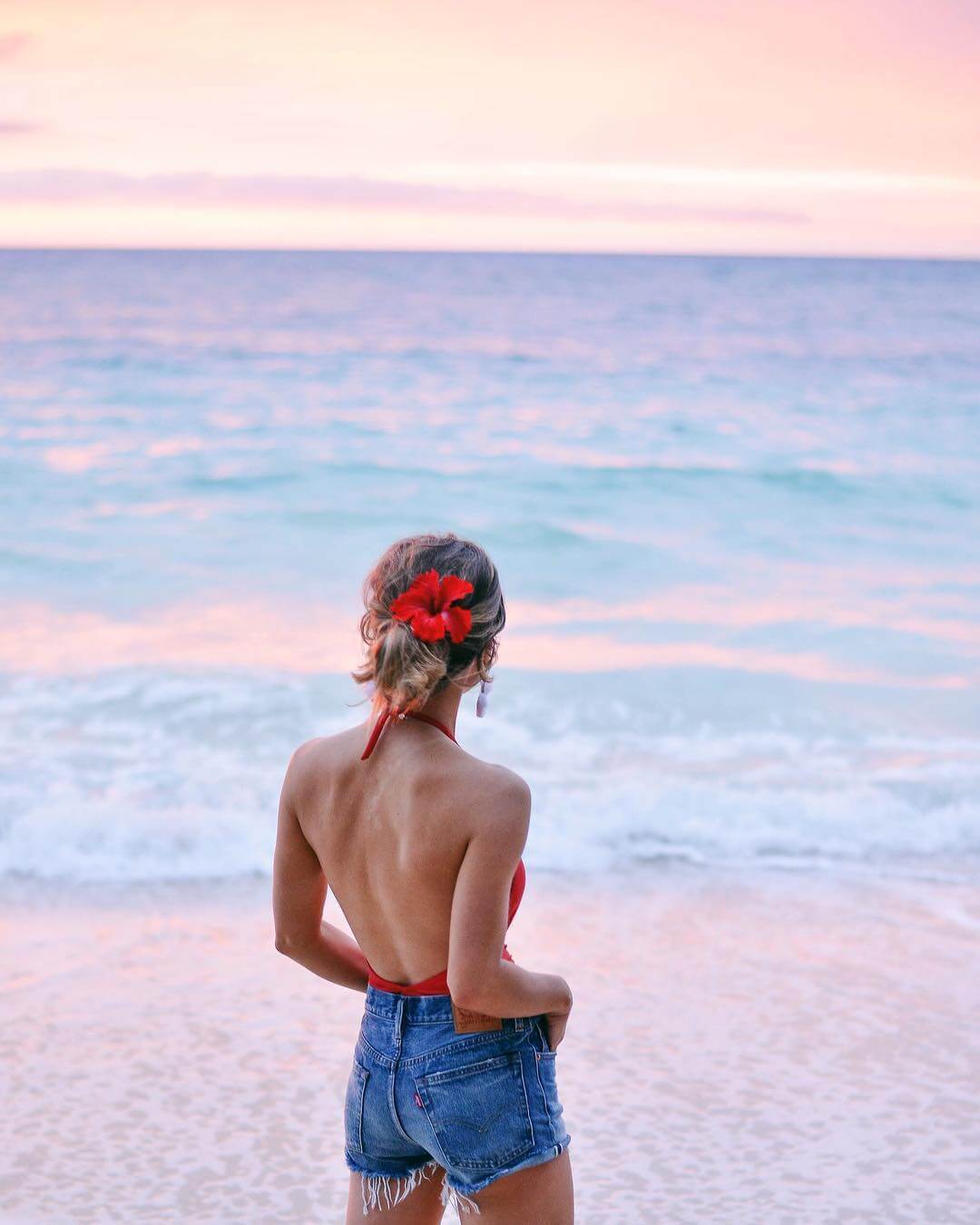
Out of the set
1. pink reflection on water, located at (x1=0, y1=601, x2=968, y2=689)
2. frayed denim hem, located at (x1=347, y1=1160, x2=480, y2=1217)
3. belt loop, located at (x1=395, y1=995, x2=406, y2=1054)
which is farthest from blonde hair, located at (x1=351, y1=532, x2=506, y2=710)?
pink reflection on water, located at (x1=0, y1=601, x2=968, y2=689)

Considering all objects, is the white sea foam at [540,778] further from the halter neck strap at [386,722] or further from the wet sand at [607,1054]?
the halter neck strap at [386,722]

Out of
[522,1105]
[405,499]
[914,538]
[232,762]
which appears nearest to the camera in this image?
[522,1105]

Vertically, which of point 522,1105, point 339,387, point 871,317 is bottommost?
point 522,1105

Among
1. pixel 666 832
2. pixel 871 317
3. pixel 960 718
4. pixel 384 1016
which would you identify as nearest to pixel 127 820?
pixel 666 832

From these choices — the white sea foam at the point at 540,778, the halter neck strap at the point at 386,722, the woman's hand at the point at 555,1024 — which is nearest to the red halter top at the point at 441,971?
the halter neck strap at the point at 386,722

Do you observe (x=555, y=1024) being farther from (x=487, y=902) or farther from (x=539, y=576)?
(x=539, y=576)

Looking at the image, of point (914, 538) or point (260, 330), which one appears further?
point (260, 330)

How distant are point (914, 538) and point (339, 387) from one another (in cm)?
1167

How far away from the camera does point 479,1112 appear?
179cm

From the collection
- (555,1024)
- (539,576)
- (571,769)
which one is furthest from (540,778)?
(539,576)

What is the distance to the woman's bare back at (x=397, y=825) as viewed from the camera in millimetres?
1719

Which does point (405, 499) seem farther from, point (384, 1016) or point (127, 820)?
point (384, 1016)

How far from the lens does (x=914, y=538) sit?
43.9 feet

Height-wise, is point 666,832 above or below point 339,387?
below
